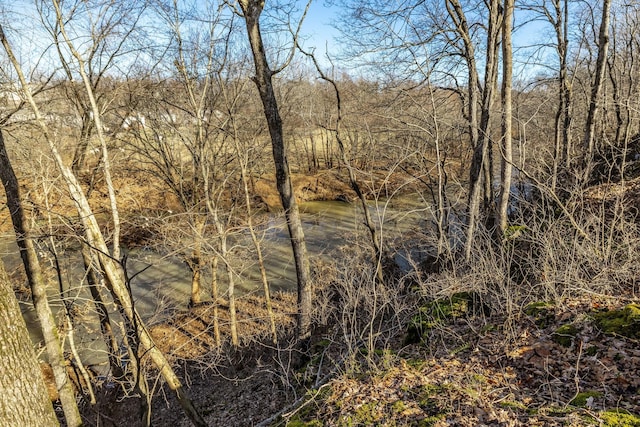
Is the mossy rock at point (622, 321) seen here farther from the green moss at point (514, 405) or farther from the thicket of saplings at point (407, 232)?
the green moss at point (514, 405)

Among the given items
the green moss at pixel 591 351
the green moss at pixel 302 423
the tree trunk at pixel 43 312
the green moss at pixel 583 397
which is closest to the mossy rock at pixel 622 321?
the green moss at pixel 591 351

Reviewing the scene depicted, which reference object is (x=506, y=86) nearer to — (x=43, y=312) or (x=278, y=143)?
(x=278, y=143)

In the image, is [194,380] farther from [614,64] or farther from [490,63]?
[614,64]

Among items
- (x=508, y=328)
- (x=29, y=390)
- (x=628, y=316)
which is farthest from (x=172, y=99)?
(x=628, y=316)

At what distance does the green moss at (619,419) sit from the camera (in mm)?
2594

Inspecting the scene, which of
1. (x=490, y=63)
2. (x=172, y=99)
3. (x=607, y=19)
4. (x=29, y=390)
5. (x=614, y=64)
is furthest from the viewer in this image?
(x=614, y=64)

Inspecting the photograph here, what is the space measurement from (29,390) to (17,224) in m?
4.45

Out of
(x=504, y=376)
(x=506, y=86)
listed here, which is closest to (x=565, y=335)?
(x=504, y=376)

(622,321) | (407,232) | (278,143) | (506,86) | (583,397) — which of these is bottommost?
(407,232)

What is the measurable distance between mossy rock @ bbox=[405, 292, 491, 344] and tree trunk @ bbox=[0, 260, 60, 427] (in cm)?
440

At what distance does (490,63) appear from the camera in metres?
7.30

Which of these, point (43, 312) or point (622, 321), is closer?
point (622, 321)

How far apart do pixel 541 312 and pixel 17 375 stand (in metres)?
→ 5.38

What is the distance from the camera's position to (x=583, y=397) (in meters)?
3.02
